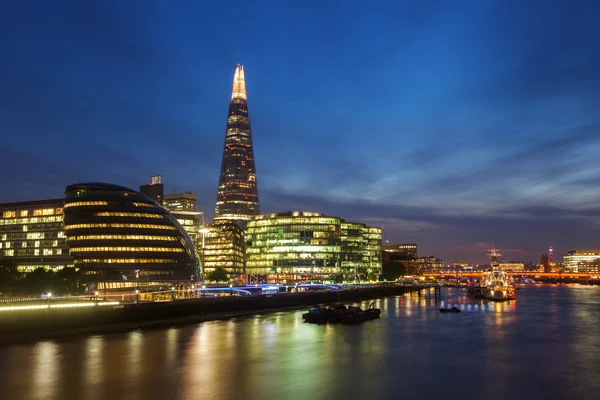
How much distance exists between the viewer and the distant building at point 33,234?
154 m

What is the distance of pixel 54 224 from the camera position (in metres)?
157

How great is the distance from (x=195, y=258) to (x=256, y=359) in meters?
103

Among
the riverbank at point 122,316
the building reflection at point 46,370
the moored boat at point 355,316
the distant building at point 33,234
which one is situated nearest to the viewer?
the building reflection at point 46,370

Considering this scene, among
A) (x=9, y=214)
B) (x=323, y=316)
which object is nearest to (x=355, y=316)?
(x=323, y=316)

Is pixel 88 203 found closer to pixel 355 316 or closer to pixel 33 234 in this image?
pixel 33 234

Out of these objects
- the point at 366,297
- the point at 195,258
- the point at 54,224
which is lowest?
the point at 366,297

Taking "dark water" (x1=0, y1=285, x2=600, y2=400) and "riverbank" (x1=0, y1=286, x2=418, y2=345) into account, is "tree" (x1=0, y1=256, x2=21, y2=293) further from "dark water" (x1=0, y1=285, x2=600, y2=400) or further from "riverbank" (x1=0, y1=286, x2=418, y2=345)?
"dark water" (x1=0, y1=285, x2=600, y2=400)

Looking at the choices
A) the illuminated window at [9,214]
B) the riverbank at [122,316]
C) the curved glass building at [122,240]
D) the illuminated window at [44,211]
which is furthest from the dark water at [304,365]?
the illuminated window at [9,214]

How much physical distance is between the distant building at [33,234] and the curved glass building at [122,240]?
1041 inches

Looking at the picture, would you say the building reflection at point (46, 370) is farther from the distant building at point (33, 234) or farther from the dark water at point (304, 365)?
the distant building at point (33, 234)

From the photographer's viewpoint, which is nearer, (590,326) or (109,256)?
(590,326)

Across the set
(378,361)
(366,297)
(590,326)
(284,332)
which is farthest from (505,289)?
(378,361)

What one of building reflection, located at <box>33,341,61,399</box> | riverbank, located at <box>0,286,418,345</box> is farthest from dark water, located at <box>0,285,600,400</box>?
riverbank, located at <box>0,286,418,345</box>

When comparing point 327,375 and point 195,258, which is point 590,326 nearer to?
point 327,375
